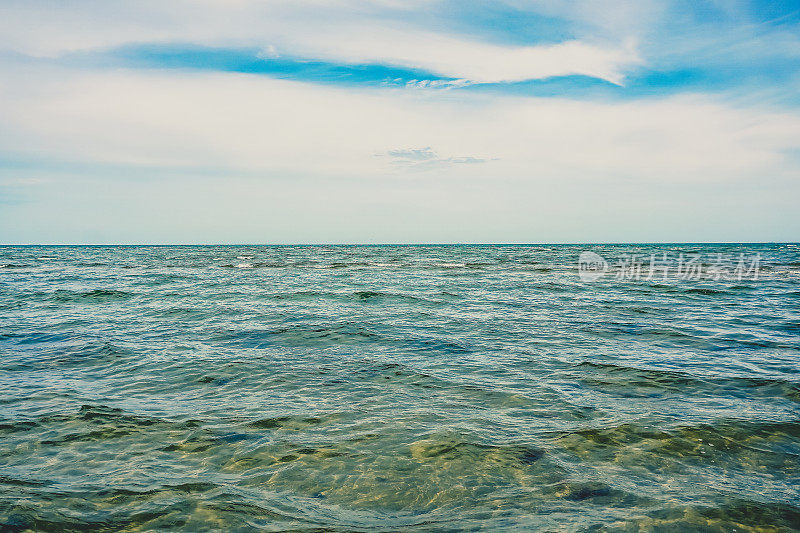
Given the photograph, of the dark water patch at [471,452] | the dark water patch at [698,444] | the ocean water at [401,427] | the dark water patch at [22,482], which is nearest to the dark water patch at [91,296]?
the ocean water at [401,427]

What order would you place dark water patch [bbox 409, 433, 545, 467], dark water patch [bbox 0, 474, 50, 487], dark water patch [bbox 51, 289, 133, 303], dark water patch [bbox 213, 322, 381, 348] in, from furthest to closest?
dark water patch [bbox 51, 289, 133, 303], dark water patch [bbox 213, 322, 381, 348], dark water patch [bbox 409, 433, 545, 467], dark water patch [bbox 0, 474, 50, 487]

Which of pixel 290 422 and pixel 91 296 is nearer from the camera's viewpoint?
pixel 290 422

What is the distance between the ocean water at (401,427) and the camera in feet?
15.1

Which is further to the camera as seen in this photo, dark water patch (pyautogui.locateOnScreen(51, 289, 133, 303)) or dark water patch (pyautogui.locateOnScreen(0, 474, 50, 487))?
dark water patch (pyautogui.locateOnScreen(51, 289, 133, 303))

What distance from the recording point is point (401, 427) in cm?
659

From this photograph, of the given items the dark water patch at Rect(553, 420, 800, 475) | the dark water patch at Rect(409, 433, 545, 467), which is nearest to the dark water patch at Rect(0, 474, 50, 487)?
the dark water patch at Rect(409, 433, 545, 467)

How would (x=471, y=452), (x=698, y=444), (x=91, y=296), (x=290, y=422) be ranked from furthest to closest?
(x=91, y=296) < (x=290, y=422) < (x=698, y=444) < (x=471, y=452)

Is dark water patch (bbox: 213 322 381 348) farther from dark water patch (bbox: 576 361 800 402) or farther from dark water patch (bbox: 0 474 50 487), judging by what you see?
dark water patch (bbox: 0 474 50 487)

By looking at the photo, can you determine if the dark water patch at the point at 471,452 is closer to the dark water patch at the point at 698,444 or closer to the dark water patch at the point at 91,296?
the dark water patch at the point at 698,444

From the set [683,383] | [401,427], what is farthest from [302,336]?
[683,383]

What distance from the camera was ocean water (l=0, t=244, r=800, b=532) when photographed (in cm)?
461

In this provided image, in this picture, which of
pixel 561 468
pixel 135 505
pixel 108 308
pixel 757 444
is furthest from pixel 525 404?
pixel 108 308

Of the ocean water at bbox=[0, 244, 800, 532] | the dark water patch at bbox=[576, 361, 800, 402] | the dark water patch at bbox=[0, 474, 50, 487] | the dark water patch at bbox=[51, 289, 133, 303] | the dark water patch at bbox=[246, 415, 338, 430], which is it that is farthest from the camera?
the dark water patch at bbox=[51, 289, 133, 303]

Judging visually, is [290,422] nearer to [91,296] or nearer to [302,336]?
[302,336]
